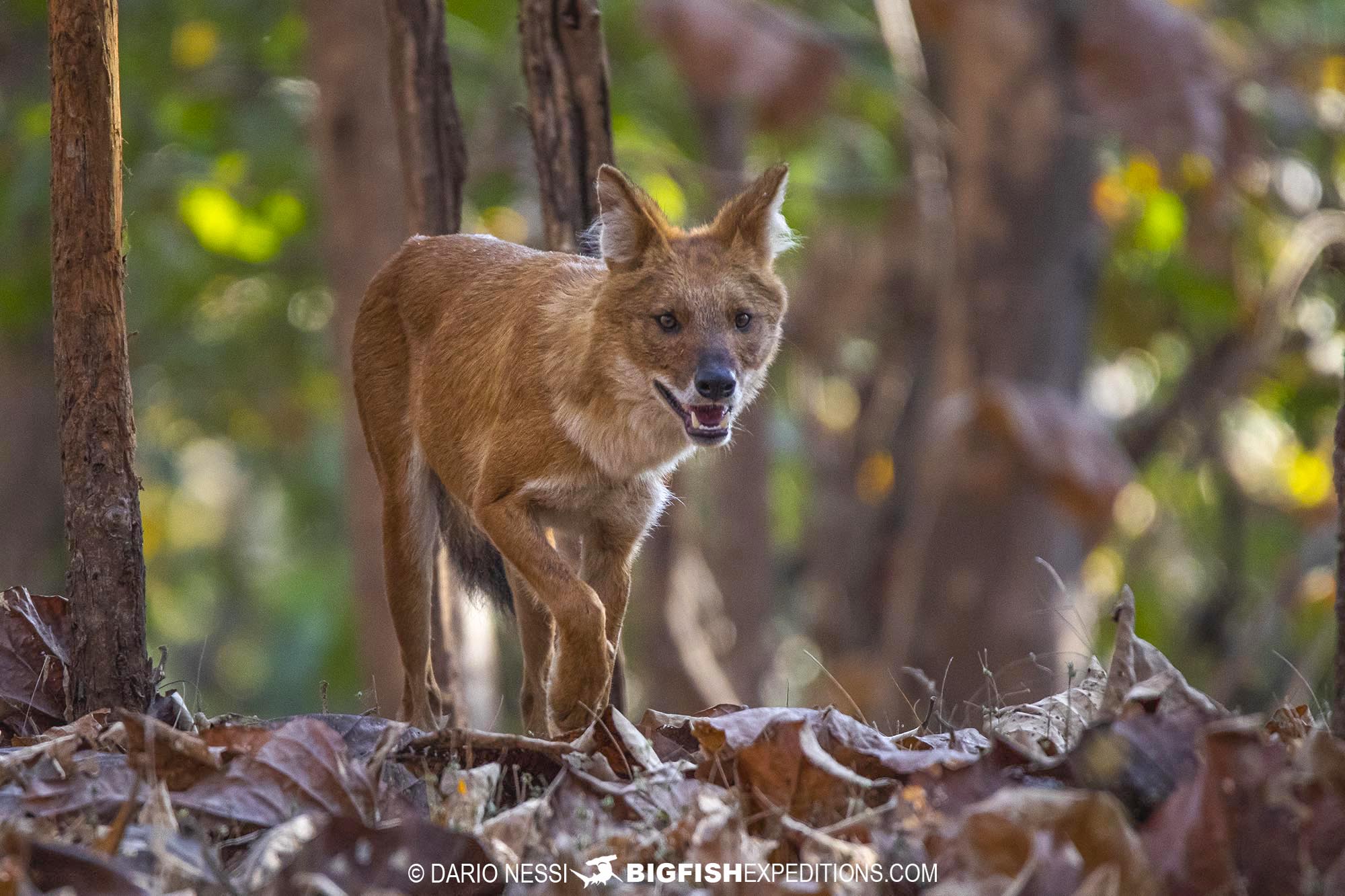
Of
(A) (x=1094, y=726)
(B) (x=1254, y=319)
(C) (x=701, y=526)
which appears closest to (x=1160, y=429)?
(B) (x=1254, y=319)

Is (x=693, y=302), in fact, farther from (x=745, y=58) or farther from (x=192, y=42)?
(x=192, y=42)

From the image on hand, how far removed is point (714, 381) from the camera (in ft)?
17.1

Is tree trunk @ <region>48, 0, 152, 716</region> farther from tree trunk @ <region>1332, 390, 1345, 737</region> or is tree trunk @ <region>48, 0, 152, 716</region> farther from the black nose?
tree trunk @ <region>1332, 390, 1345, 737</region>

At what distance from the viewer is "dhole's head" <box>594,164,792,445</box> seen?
527 centimetres

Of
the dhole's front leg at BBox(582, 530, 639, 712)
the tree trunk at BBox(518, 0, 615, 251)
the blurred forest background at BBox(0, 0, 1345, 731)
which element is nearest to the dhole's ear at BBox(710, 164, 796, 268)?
the tree trunk at BBox(518, 0, 615, 251)

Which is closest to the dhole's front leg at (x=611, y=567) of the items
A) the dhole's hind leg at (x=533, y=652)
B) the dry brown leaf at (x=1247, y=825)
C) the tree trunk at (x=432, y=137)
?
the dhole's hind leg at (x=533, y=652)

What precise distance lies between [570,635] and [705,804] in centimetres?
166

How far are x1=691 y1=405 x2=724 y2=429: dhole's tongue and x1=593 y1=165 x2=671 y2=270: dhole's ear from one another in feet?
2.21

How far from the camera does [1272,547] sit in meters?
18.2

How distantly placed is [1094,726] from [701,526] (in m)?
16.1

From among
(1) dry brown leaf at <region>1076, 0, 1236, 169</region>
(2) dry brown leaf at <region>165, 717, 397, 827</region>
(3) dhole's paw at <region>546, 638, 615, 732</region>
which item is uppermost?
(1) dry brown leaf at <region>1076, 0, 1236, 169</region>

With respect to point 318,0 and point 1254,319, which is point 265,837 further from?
point 1254,319

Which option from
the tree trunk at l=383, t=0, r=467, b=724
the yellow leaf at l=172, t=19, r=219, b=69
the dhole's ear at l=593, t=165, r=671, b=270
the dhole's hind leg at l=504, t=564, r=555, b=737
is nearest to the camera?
the dhole's ear at l=593, t=165, r=671, b=270

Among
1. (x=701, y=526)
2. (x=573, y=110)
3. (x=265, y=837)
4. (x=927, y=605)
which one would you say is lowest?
(x=701, y=526)
